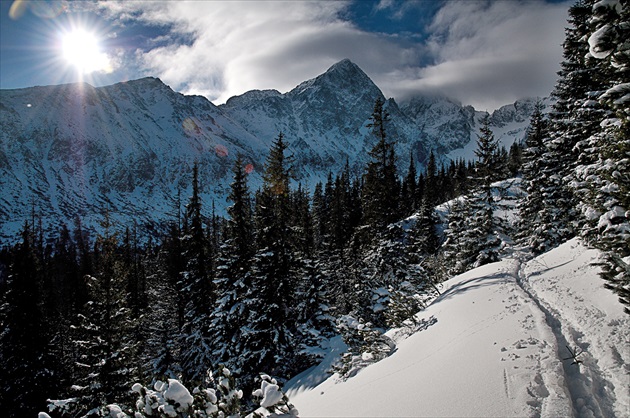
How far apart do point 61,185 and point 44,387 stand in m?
178

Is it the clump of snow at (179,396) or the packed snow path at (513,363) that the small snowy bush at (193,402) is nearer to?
the clump of snow at (179,396)

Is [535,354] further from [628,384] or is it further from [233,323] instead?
[233,323]

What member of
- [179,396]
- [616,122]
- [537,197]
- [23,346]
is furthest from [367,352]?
[23,346]

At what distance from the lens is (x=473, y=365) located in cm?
587

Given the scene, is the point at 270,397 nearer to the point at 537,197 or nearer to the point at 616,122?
the point at 616,122

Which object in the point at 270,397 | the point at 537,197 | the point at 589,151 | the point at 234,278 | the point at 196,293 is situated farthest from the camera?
the point at 196,293

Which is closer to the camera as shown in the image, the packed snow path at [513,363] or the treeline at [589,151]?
the packed snow path at [513,363]

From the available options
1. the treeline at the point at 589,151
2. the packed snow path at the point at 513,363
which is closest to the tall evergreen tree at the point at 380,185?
the treeline at the point at 589,151

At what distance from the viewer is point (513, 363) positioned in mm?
5645

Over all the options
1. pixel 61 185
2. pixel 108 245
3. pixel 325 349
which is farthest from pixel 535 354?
pixel 61 185

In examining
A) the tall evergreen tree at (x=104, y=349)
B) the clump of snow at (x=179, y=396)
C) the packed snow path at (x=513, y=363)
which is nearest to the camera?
the packed snow path at (x=513, y=363)

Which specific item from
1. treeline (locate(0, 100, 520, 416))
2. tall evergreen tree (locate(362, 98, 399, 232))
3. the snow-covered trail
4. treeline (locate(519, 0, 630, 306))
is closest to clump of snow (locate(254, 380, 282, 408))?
the snow-covered trail

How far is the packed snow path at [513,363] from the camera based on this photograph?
186 inches

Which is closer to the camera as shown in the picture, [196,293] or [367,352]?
[367,352]
